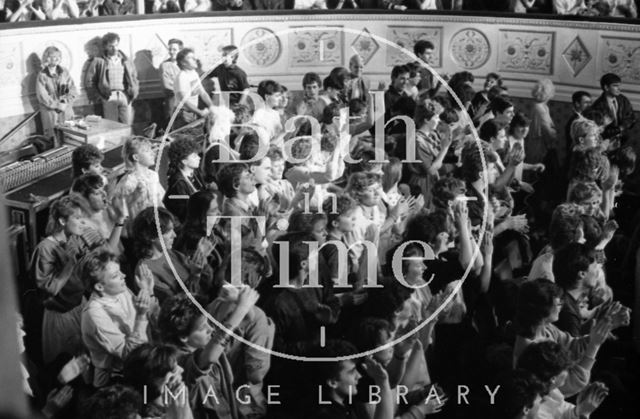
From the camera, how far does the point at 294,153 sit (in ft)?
53.3

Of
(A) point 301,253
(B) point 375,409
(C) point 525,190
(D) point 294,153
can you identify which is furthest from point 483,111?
(B) point 375,409

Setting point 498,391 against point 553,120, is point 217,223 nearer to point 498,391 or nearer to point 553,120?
point 498,391

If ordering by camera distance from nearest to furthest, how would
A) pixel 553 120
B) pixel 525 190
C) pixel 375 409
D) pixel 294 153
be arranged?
pixel 375 409 → pixel 294 153 → pixel 525 190 → pixel 553 120

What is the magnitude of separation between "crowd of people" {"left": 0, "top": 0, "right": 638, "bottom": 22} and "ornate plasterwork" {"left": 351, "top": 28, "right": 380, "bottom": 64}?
62 cm

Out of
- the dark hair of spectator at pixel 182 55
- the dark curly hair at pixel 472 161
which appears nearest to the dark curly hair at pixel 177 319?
the dark curly hair at pixel 472 161

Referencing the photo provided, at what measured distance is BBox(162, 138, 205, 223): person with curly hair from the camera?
14773 millimetres

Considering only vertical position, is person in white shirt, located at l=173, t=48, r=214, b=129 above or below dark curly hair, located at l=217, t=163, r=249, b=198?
above

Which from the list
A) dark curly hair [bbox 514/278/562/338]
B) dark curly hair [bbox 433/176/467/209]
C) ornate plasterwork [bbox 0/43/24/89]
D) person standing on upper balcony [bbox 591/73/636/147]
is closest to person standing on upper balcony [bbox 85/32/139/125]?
ornate plasterwork [bbox 0/43/24/89]

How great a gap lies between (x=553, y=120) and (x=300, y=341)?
878 cm

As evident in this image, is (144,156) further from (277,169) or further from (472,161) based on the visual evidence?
(472,161)

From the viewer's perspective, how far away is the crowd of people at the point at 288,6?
1819cm

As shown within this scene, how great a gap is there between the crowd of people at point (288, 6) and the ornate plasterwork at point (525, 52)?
466mm

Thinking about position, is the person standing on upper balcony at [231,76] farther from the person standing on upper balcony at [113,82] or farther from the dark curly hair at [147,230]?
the dark curly hair at [147,230]

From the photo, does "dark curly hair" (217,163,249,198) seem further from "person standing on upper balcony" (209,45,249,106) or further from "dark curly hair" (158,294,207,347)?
"person standing on upper balcony" (209,45,249,106)
